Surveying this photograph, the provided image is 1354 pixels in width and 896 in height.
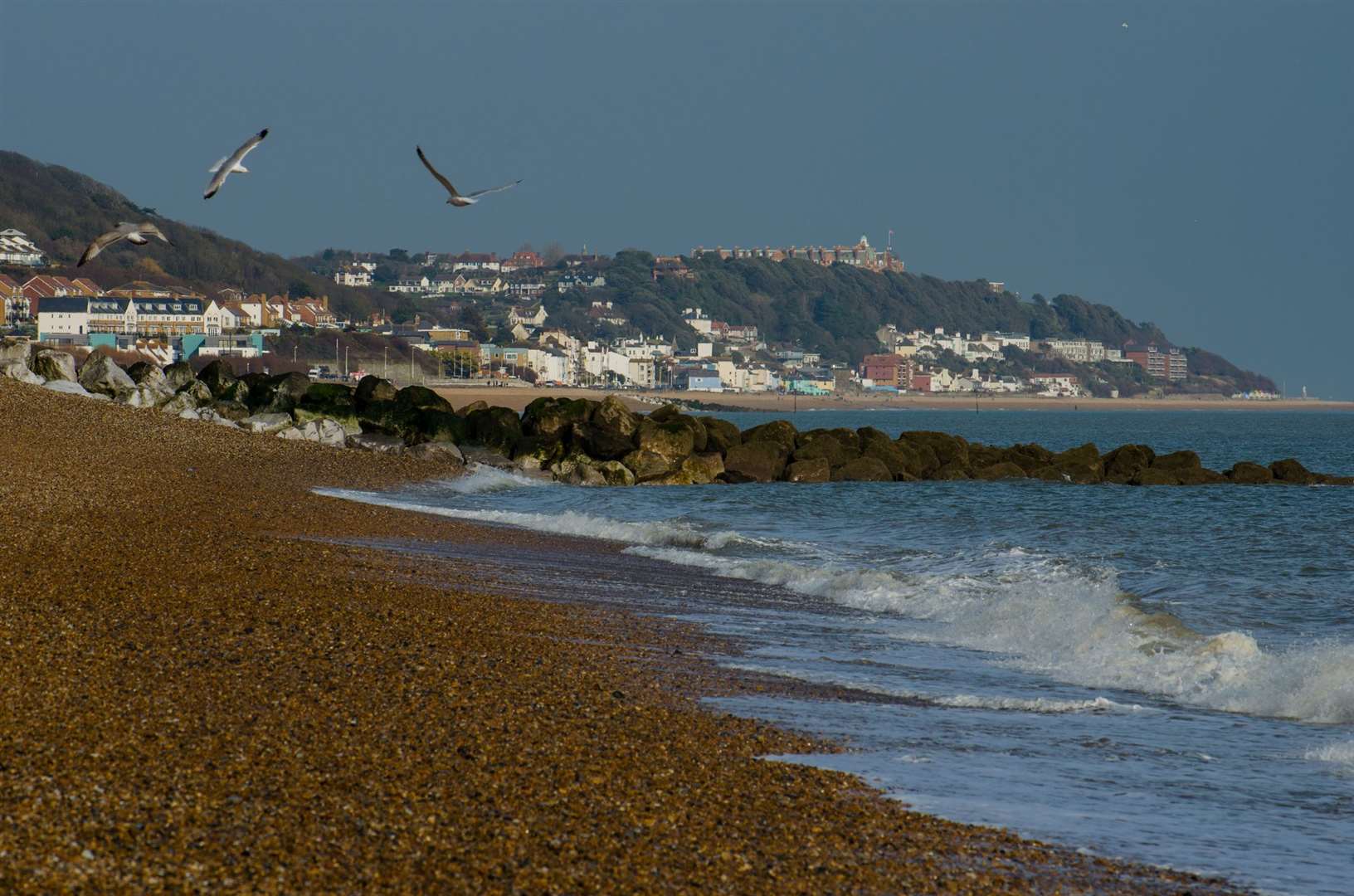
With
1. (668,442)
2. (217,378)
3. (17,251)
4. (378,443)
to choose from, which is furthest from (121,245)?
(668,442)

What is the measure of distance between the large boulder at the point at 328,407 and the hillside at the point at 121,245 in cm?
12734

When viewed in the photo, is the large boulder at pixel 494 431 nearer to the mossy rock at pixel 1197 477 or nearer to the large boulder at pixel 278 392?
the large boulder at pixel 278 392

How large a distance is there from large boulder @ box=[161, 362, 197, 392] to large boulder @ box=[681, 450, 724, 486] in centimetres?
1299

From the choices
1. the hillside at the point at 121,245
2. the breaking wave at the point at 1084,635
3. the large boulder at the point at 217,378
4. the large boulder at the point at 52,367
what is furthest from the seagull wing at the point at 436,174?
the hillside at the point at 121,245

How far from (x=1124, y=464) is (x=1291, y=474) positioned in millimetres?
4369

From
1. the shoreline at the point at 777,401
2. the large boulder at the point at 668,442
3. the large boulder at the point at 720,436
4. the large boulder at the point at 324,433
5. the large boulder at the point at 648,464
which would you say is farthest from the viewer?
the shoreline at the point at 777,401

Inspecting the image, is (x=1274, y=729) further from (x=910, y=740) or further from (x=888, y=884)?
(x=888, y=884)

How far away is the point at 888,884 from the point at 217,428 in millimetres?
26366

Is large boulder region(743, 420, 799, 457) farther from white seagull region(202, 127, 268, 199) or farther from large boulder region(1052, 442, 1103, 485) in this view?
white seagull region(202, 127, 268, 199)

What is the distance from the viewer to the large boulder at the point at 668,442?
30.5 m

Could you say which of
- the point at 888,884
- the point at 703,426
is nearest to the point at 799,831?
the point at 888,884

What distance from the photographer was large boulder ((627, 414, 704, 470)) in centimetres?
3047

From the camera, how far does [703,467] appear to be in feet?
100

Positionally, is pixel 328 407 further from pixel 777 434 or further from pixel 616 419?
pixel 777 434
